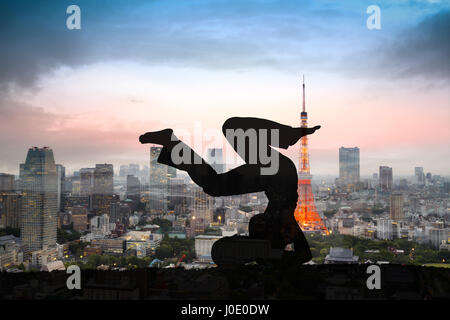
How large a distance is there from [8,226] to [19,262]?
3.54 feet

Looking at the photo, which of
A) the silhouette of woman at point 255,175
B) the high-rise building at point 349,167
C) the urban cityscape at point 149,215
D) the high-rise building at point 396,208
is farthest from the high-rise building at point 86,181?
the high-rise building at point 396,208

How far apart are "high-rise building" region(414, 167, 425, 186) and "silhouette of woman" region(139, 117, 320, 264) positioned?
354 cm

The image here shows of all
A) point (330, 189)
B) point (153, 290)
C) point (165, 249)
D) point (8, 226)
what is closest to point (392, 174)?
point (330, 189)

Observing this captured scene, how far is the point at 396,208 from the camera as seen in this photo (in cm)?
736

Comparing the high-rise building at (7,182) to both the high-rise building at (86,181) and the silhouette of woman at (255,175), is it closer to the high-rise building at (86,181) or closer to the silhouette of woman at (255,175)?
the high-rise building at (86,181)

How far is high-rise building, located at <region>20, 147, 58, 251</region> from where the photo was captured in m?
5.52

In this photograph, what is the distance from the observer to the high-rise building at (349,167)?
17.8 ft

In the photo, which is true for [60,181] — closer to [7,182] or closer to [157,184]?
[7,182]

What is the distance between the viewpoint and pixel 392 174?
6203 millimetres

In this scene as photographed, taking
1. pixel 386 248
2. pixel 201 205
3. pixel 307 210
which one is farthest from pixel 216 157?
pixel 307 210

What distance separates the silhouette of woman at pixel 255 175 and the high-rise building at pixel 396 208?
4911mm

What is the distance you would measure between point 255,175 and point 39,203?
425 cm

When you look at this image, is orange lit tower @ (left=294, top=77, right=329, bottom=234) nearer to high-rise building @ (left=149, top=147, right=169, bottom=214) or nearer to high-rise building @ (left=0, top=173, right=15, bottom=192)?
high-rise building @ (left=149, top=147, right=169, bottom=214)
